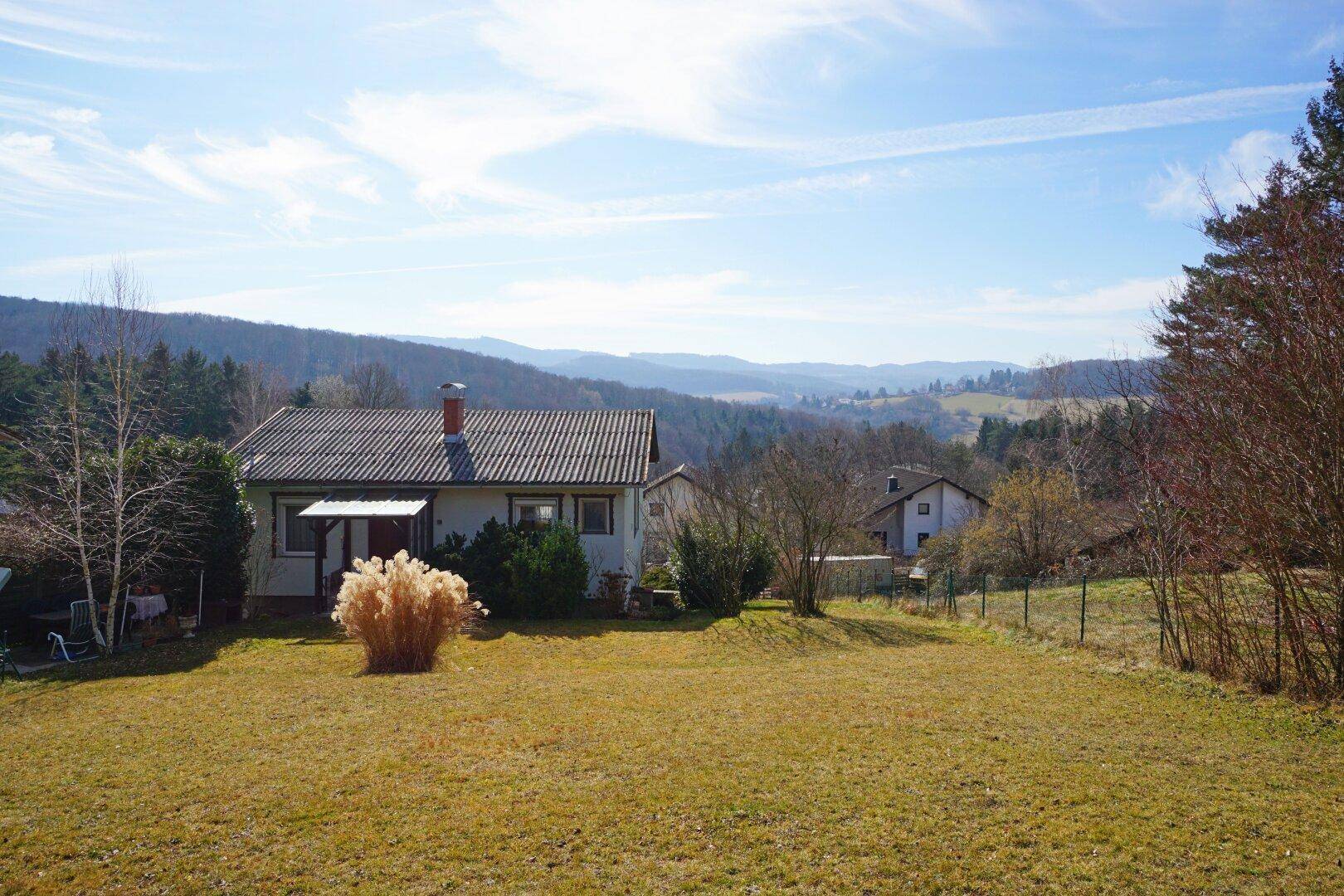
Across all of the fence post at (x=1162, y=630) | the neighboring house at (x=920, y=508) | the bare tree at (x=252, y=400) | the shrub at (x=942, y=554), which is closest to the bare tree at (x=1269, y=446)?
the fence post at (x=1162, y=630)

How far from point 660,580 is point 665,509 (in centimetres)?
894

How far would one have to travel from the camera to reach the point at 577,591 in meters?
17.8

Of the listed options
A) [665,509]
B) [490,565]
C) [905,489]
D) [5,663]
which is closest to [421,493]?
[490,565]

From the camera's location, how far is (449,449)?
830 inches

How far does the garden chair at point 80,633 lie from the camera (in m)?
13.3

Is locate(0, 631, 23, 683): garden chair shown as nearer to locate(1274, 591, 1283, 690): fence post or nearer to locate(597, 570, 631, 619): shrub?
locate(597, 570, 631, 619): shrub

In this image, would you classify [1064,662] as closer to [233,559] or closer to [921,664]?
[921,664]

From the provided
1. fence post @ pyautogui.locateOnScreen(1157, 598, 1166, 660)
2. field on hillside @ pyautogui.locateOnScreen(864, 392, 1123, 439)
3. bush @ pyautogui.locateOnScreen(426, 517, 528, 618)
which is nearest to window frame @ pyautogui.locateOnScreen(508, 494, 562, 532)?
bush @ pyautogui.locateOnScreen(426, 517, 528, 618)

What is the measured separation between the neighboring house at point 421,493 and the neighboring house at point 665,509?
142 cm

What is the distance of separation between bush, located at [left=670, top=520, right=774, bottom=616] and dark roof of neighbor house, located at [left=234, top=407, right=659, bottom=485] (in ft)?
7.11

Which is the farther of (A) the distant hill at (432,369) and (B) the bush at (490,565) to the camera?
(A) the distant hill at (432,369)

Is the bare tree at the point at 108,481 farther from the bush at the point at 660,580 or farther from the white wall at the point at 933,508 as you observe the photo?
the white wall at the point at 933,508

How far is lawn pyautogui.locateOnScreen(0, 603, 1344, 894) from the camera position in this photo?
5152mm

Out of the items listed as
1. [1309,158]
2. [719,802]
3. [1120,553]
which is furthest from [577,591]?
[1309,158]
